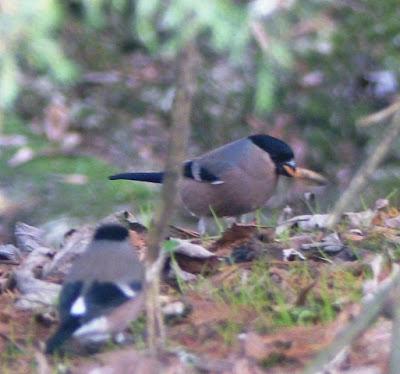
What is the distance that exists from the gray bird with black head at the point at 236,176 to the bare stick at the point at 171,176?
2.74 m

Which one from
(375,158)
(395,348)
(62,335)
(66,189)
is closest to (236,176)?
(66,189)

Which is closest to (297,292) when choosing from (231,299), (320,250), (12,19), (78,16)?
(231,299)

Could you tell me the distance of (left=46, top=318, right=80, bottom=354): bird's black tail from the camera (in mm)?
4133

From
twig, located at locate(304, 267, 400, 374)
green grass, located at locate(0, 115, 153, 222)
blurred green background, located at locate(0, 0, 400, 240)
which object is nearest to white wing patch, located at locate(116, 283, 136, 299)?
twig, located at locate(304, 267, 400, 374)

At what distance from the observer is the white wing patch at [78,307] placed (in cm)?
419

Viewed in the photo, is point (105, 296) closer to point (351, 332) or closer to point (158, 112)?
point (351, 332)

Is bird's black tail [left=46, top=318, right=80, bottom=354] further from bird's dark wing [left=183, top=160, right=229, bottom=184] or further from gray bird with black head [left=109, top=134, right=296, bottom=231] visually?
bird's dark wing [left=183, top=160, right=229, bottom=184]

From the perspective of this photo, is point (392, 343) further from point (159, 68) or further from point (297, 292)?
point (159, 68)

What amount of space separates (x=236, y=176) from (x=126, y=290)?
2839 millimetres

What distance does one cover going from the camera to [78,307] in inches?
165

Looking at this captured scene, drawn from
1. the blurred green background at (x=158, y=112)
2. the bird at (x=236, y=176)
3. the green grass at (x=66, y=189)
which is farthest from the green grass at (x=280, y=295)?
the green grass at (x=66, y=189)

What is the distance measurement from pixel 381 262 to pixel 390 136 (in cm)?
67

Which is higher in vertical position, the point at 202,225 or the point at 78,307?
the point at 78,307

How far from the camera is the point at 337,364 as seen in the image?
152 inches
